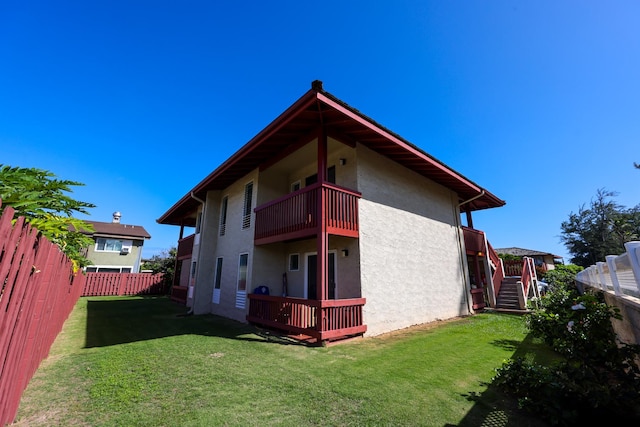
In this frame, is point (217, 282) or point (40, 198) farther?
point (217, 282)

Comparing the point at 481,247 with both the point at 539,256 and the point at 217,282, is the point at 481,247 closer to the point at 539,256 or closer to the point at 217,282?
the point at 217,282

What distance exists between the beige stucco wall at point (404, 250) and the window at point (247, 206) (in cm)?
532

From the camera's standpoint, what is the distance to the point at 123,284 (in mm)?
21625

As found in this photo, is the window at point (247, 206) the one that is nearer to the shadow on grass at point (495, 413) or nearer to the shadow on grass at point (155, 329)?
the shadow on grass at point (155, 329)

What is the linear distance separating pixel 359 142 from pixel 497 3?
5827 mm

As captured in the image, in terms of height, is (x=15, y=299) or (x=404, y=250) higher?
(x=404, y=250)

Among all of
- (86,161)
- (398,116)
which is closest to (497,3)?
(398,116)

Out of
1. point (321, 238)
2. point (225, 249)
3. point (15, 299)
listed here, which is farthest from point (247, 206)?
point (15, 299)

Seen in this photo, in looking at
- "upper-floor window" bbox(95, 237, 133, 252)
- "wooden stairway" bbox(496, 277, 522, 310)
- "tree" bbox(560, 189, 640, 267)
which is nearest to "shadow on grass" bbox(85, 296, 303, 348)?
"wooden stairway" bbox(496, 277, 522, 310)

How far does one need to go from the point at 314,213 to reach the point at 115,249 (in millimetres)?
29007

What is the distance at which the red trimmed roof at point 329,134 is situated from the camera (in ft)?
23.6

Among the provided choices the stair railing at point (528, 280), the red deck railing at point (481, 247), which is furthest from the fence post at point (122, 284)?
the stair railing at point (528, 280)

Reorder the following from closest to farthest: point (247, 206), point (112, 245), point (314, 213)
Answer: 1. point (314, 213)
2. point (247, 206)
3. point (112, 245)

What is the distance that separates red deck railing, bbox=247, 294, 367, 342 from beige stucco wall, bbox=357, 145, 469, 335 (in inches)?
24.1
